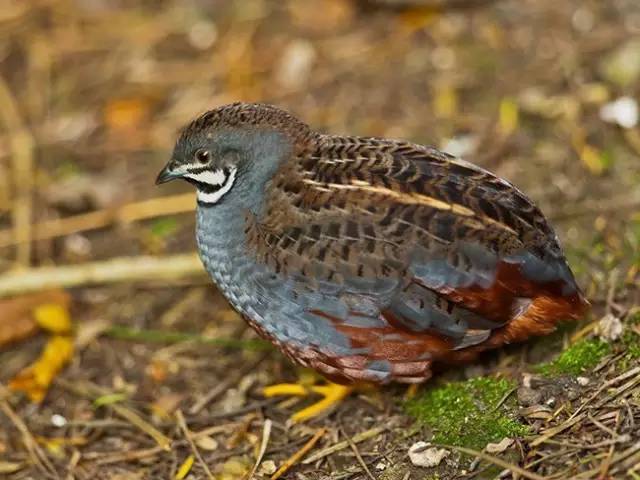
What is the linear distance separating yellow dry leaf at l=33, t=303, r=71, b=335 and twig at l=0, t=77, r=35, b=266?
496 mm

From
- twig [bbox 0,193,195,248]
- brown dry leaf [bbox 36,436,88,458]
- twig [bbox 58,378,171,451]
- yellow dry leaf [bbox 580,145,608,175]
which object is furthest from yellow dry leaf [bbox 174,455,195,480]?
yellow dry leaf [bbox 580,145,608,175]

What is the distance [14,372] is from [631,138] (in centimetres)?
352

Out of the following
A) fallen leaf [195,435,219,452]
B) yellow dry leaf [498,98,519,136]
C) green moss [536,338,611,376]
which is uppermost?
yellow dry leaf [498,98,519,136]

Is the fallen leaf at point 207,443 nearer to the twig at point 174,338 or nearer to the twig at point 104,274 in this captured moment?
the twig at point 174,338

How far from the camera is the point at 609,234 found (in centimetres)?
496

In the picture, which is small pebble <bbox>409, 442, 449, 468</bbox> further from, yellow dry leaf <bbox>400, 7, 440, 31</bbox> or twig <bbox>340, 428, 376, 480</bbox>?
yellow dry leaf <bbox>400, 7, 440, 31</bbox>

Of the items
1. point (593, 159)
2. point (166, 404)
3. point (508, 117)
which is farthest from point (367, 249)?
point (508, 117)

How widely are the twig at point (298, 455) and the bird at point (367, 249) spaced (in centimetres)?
29

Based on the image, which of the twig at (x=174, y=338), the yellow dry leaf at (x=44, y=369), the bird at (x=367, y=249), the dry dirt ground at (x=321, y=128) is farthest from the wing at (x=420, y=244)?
the yellow dry leaf at (x=44, y=369)

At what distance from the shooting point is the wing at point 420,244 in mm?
3916

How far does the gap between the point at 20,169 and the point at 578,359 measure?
12.7 ft

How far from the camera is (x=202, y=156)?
4289 mm

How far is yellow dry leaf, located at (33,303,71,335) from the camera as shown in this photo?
5328mm

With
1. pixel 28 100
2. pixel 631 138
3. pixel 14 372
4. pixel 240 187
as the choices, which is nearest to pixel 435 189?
pixel 240 187
